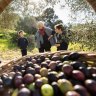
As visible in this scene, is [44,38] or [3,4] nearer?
[3,4]

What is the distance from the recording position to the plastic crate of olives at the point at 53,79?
64.6 inches

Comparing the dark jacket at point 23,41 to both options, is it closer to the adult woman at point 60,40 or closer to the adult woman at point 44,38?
the adult woman at point 44,38

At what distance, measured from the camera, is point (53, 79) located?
Result: 181 cm

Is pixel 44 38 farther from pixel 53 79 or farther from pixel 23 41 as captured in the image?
pixel 53 79

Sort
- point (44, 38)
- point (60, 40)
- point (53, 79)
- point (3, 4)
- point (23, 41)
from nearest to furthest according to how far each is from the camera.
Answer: point (3, 4), point (53, 79), point (60, 40), point (44, 38), point (23, 41)

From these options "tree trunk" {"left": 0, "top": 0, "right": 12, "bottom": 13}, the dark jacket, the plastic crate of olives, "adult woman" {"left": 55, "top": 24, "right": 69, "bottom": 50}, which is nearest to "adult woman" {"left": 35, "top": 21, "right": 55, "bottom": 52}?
"adult woman" {"left": 55, "top": 24, "right": 69, "bottom": 50}

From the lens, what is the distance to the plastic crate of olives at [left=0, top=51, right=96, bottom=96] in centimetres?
164

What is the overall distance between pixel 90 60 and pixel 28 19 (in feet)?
112

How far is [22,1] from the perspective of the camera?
13656 millimetres

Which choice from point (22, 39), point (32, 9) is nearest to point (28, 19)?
point (32, 9)

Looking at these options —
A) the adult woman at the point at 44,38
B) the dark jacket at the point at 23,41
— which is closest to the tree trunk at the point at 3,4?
the adult woman at the point at 44,38

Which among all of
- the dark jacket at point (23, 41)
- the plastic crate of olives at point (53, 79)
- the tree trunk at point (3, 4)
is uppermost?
the tree trunk at point (3, 4)

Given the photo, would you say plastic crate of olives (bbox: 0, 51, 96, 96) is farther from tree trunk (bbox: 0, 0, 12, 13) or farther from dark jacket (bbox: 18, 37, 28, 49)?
dark jacket (bbox: 18, 37, 28, 49)

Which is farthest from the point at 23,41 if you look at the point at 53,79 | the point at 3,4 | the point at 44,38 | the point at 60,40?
the point at 3,4
